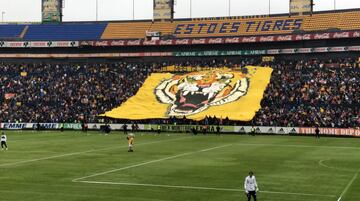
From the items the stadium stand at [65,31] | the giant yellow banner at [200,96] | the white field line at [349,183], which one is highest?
the stadium stand at [65,31]

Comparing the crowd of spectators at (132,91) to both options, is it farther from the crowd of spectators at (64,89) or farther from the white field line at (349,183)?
the white field line at (349,183)

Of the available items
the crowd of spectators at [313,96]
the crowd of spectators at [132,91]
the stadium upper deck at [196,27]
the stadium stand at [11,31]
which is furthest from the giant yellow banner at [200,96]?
the stadium stand at [11,31]

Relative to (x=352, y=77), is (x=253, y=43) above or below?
above

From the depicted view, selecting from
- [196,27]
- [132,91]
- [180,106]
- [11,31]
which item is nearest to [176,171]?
[180,106]

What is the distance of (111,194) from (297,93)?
2135 inches

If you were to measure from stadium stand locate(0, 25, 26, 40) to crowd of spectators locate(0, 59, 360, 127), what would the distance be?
592 centimetres

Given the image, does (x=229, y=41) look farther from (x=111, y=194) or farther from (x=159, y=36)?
(x=111, y=194)

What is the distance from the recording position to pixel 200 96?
262 ft

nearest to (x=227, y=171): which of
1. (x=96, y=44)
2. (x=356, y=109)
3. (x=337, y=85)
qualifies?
(x=356, y=109)

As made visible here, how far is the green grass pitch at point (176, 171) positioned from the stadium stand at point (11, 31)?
5249 centimetres

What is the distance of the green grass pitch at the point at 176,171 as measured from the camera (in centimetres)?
2595

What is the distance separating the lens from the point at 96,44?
311 feet

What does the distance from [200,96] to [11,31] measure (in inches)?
1698

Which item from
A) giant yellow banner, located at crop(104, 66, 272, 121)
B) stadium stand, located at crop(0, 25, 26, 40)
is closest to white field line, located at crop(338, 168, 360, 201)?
giant yellow banner, located at crop(104, 66, 272, 121)
